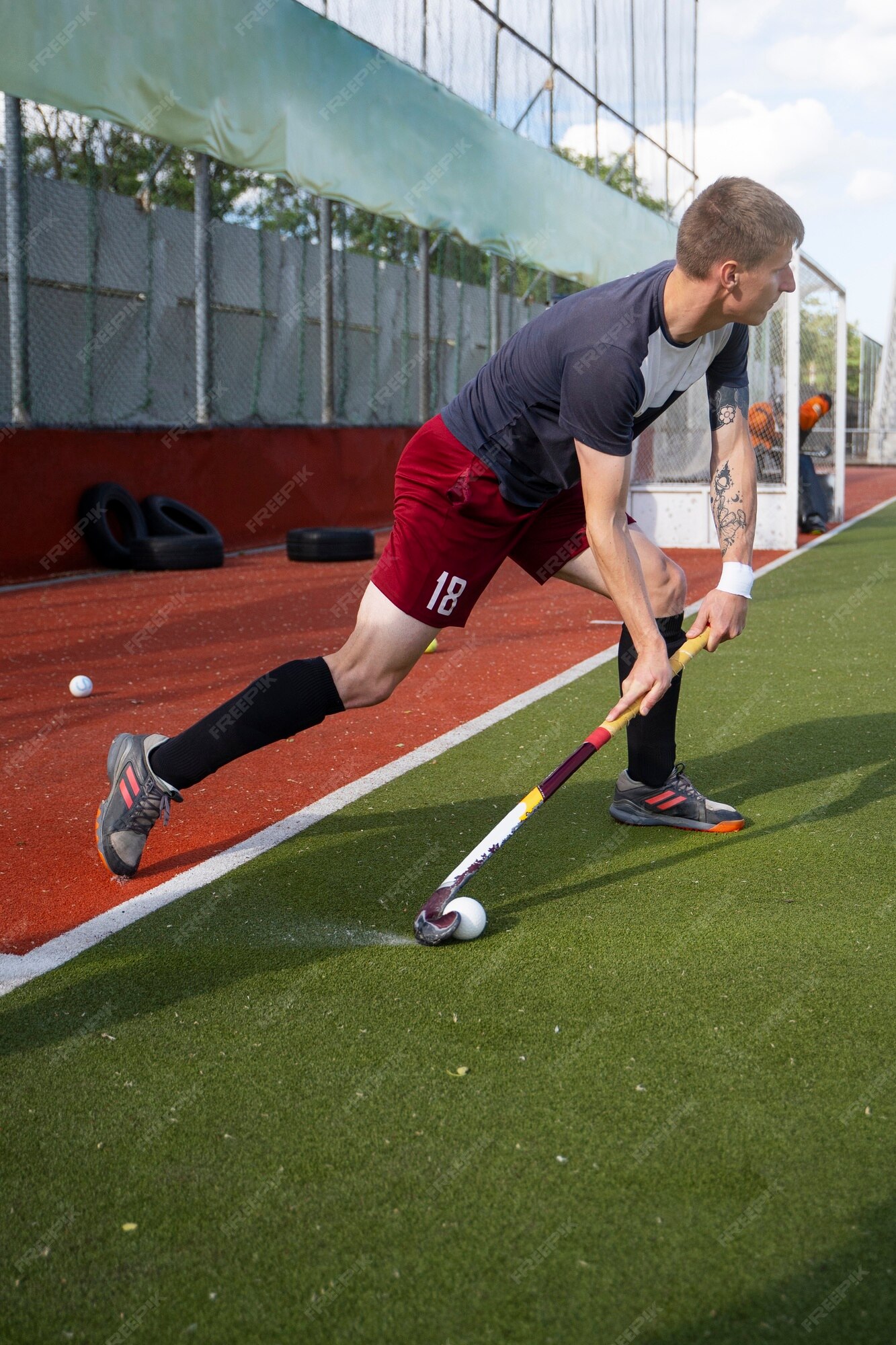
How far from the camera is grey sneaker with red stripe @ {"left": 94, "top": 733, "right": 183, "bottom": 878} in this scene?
3.53 metres

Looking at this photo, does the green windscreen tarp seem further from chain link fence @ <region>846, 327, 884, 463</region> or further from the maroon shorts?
chain link fence @ <region>846, 327, 884, 463</region>

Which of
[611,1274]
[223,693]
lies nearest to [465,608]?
[611,1274]

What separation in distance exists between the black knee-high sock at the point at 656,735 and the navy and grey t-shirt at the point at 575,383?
0.81m

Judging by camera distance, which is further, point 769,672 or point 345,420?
point 345,420

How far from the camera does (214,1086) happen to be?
8.08 feet

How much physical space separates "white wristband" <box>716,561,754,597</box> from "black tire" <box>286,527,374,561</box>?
361 inches

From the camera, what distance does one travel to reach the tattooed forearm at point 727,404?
3768mm

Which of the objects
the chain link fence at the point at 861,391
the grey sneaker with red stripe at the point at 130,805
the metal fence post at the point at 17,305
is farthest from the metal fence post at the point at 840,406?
the chain link fence at the point at 861,391

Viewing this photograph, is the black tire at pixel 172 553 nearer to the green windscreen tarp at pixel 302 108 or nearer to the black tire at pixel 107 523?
the black tire at pixel 107 523

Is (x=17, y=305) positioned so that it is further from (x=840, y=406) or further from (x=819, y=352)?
(x=840, y=406)

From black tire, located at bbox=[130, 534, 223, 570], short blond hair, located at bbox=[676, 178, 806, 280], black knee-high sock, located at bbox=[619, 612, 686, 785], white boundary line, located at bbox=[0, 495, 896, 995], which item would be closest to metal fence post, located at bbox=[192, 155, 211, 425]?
black tire, located at bbox=[130, 534, 223, 570]

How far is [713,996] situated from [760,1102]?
1.50ft

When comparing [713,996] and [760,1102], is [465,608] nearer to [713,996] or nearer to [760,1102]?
[713,996]

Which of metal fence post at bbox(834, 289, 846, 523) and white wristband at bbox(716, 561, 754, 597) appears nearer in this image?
white wristband at bbox(716, 561, 754, 597)
